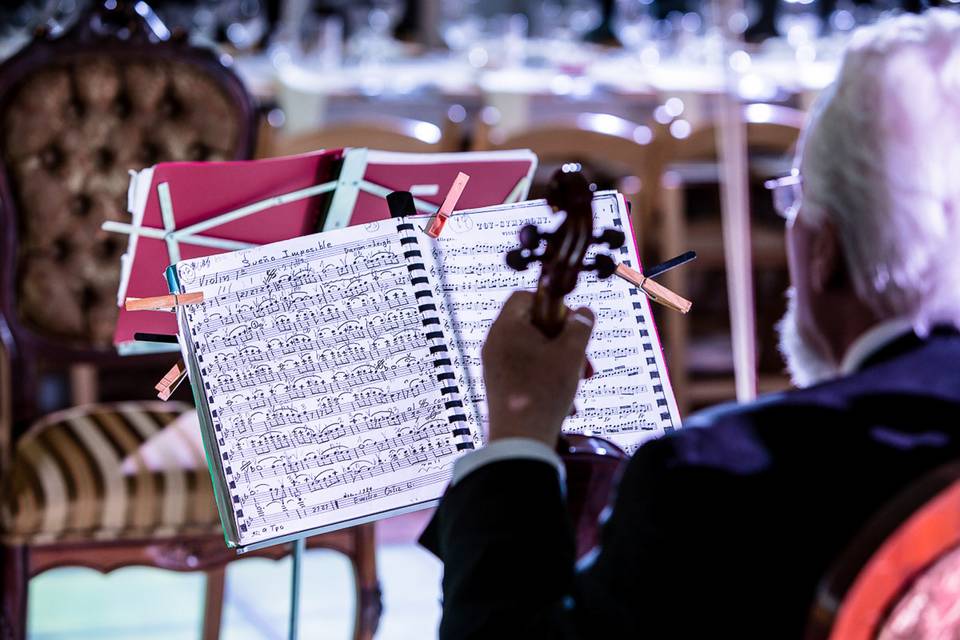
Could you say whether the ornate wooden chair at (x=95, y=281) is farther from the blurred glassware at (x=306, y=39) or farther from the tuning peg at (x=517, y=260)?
the blurred glassware at (x=306, y=39)

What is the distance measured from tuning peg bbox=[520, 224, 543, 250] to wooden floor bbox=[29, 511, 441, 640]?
1.41 metres

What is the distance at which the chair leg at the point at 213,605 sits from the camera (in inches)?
78.4

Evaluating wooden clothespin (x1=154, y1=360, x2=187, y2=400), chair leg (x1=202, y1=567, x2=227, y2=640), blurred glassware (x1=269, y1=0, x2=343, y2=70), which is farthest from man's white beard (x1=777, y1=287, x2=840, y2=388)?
blurred glassware (x1=269, y1=0, x2=343, y2=70)

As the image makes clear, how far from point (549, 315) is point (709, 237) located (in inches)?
92.5

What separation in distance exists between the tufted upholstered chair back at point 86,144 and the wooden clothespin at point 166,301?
3.18ft

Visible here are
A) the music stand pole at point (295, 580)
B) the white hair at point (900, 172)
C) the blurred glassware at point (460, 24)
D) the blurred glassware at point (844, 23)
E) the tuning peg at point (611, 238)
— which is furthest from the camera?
the blurred glassware at point (844, 23)

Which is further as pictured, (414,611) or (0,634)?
(414,611)

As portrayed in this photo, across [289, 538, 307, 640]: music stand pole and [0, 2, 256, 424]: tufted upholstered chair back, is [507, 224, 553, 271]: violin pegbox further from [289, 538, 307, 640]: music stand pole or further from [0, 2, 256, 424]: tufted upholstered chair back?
[0, 2, 256, 424]: tufted upholstered chair back

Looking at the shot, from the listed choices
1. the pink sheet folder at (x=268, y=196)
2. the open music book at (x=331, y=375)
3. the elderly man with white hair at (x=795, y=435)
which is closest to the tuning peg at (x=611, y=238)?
the elderly man with white hair at (x=795, y=435)

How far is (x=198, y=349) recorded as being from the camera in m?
1.20

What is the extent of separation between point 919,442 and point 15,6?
5.74 m

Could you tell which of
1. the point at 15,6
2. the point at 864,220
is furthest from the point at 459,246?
the point at 15,6

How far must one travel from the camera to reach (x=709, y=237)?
3.19 m

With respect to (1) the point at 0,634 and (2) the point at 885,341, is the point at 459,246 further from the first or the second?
(1) the point at 0,634
